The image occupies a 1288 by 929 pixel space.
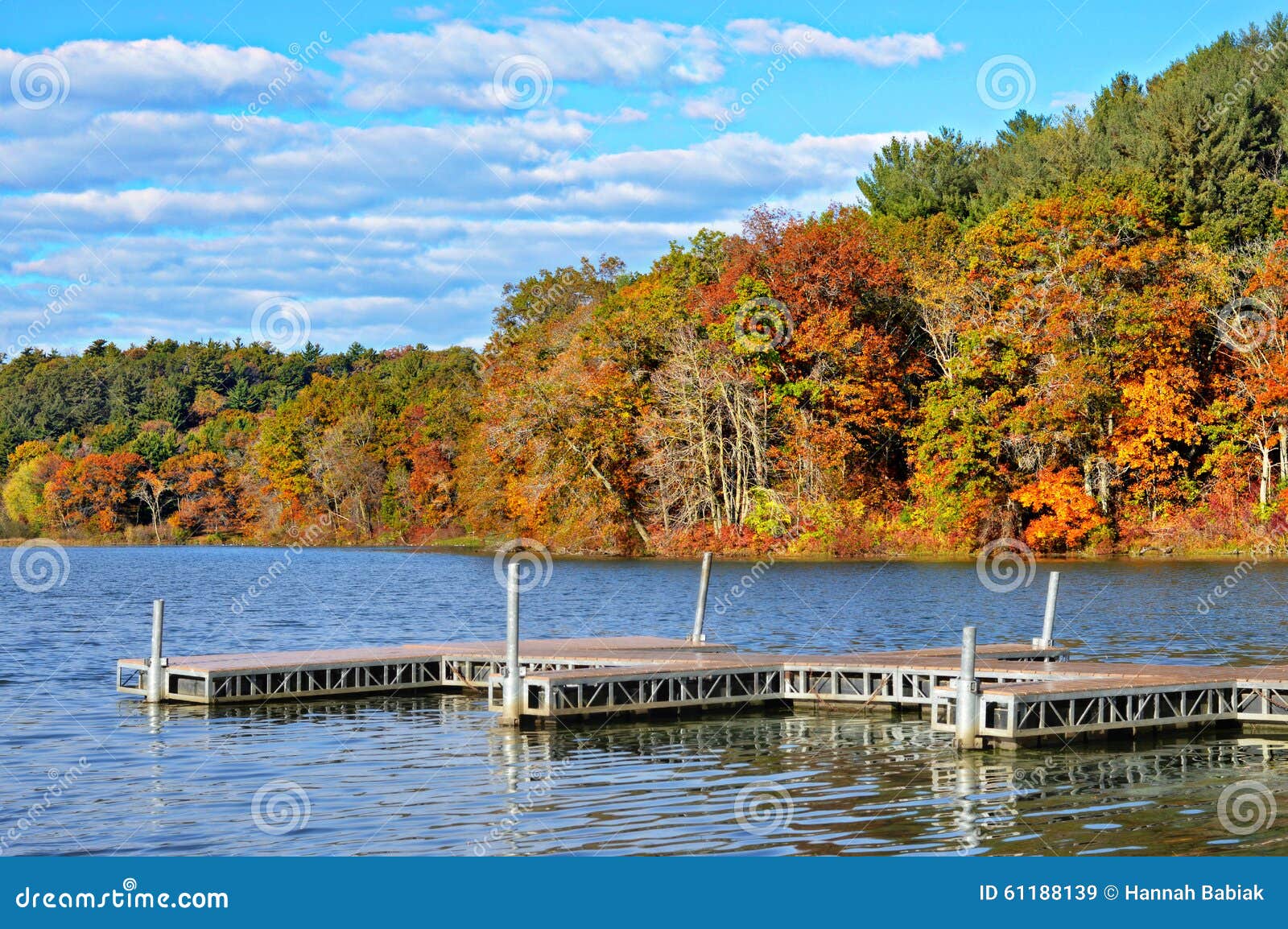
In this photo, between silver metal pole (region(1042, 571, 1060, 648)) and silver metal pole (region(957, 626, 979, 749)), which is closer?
silver metal pole (region(957, 626, 979, 749))

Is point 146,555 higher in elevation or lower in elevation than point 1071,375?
lower

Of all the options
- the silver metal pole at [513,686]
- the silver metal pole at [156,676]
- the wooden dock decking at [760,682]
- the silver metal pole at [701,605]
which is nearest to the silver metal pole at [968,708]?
the wooden dock decking at [760,682]

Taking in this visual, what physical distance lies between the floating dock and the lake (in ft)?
1.56

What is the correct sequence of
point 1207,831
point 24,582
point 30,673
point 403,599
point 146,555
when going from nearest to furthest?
point 1207,831
point 30,673
point 403,599
point 24,582
point 146,555

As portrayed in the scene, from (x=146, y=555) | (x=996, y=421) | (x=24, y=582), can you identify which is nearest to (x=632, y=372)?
(x=996, y=421)

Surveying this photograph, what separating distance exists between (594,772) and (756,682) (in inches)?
242

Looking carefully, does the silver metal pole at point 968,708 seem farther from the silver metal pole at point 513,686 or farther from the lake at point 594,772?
the silver metal pole at point 513,686

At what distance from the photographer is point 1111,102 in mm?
77062

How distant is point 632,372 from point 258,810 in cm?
5476

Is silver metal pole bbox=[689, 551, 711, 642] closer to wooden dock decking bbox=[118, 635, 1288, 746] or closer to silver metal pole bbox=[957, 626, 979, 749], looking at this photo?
wooden dock decking bbox=[118, 635, 1288, 746]

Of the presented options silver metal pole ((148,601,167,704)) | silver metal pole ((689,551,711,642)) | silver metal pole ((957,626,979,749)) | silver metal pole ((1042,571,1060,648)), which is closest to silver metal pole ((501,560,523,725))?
silver metal pole ((148,601,167,704))

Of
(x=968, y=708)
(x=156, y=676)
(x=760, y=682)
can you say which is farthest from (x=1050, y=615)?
(x=156, y=676)

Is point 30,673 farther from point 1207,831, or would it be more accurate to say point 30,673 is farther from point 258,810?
point 1207,831

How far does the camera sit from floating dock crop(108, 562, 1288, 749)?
19688 millimetres
